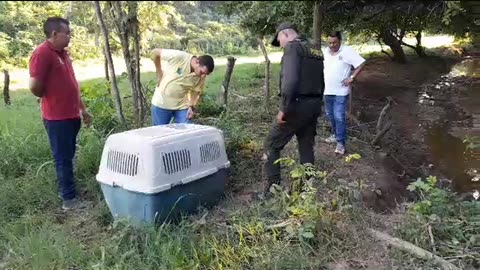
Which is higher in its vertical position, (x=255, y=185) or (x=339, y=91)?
(x=339, y=91)

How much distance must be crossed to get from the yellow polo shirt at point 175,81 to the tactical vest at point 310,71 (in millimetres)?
1391

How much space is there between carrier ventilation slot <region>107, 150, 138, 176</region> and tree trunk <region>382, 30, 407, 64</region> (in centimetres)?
1167

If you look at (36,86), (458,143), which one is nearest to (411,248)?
(36,86)

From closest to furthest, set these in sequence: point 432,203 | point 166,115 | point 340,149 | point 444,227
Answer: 1. point 444,227
2. point 432,203
3. point 166,115
4. point 340,149

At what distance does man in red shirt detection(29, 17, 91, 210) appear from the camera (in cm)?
422

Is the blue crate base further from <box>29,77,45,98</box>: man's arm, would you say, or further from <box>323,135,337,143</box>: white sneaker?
<box>323,135,337,143</box>: white sneaker

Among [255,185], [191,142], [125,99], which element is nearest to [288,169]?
[255,185]

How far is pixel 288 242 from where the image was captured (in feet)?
11.7

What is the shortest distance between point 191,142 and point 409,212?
1773 mm

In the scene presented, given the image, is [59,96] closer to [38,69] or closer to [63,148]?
[38,69]

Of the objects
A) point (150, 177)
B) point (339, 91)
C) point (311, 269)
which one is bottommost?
point (311, 269)

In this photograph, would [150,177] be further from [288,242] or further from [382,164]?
[382,164]

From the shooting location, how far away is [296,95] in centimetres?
426

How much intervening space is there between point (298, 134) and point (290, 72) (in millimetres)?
638
